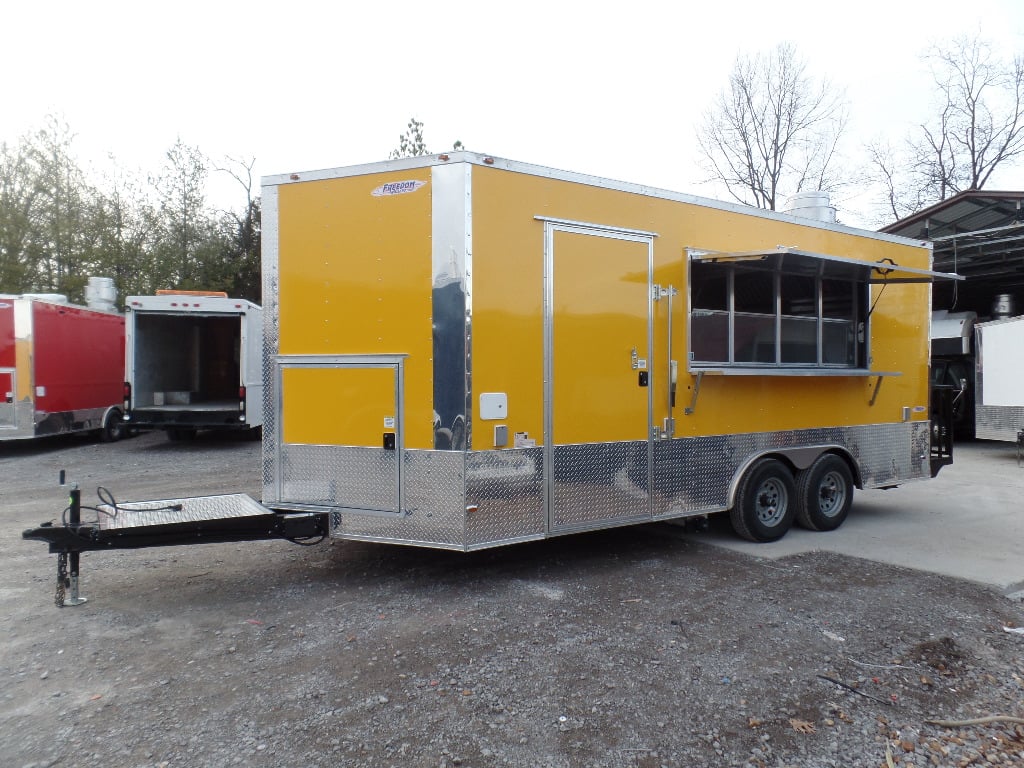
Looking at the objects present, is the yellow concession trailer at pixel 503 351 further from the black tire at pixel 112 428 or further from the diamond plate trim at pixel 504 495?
the black tire at pixel 112 428

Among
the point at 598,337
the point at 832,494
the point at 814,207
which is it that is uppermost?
the point at 814,207

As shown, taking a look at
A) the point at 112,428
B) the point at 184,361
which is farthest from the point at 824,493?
the point at 112,428

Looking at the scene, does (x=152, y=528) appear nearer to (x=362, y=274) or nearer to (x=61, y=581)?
(x=61, y=581)

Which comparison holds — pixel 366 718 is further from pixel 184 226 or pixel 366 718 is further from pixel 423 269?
pixel 184 226

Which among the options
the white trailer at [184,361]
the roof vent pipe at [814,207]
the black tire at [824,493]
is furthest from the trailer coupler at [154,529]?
the white trailer at [184,361]

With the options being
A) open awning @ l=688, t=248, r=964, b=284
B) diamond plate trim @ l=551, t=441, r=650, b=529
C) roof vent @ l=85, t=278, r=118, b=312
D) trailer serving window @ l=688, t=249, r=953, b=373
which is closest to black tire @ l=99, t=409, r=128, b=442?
roof vent @ l=85, t=278, r=118, b=312

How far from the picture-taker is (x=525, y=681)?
359 cm

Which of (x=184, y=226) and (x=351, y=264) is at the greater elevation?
(x=184, y=226)

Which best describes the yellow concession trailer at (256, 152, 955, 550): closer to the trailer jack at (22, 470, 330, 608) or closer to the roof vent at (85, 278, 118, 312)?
the trailer jack at (22, 470, 330, 608)

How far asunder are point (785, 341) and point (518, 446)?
9.81ft

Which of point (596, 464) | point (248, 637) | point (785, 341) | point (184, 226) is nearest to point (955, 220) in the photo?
point (785, 341)

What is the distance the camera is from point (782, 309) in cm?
631

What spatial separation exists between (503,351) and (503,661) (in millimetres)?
1991

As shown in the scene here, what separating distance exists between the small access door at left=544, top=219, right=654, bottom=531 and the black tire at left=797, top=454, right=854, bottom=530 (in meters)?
2.06
